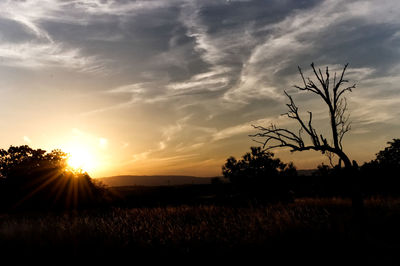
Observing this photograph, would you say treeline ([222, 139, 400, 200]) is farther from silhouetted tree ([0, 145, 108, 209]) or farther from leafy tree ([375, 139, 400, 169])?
silhouetted tree ([0, 145, 108, 209])

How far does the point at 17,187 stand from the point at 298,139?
2330 centimetres

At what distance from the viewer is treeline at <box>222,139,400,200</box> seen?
2988cm

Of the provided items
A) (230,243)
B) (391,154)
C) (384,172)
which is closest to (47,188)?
(230,243)

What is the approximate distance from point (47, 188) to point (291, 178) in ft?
96.6

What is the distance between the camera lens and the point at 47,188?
997 inches

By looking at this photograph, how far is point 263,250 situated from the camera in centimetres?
707

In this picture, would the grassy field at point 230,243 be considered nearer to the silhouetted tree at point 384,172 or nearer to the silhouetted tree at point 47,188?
the silhouetted tree at point 47,188

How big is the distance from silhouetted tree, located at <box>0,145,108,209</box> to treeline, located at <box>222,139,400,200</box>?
50.4 ft

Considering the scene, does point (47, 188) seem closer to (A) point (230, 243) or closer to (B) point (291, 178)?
(A) point (230, 243)

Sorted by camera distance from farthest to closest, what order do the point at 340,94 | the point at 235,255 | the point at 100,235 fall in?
the point at 340,94 < the point at 100,235 < the point at 235,255

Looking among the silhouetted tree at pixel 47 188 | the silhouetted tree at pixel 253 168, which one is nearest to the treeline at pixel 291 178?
the silhouetted tree at pixel 253 168

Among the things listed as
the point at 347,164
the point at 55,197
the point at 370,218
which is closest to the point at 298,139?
the point at 347,164

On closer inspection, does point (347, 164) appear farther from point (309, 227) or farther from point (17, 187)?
point (17, 187)

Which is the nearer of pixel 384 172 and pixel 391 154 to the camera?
Answer: pixel 384 172
